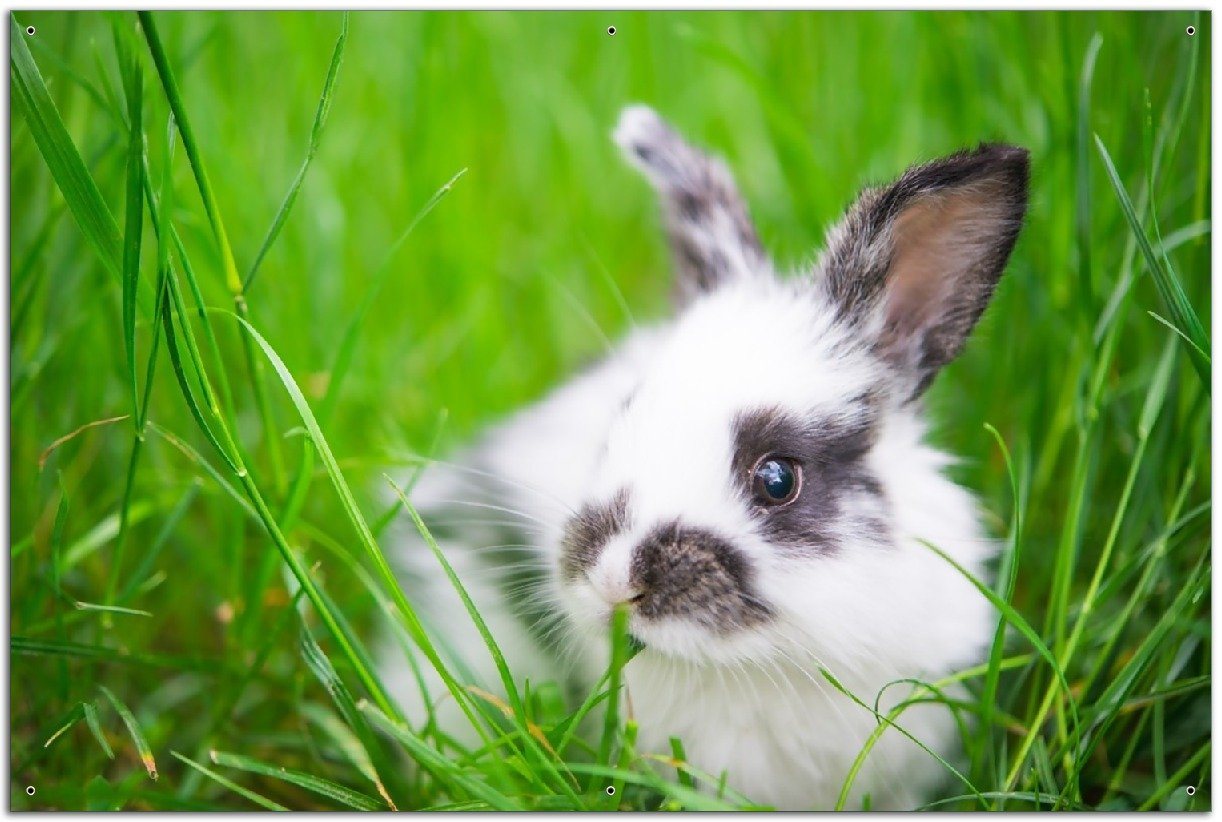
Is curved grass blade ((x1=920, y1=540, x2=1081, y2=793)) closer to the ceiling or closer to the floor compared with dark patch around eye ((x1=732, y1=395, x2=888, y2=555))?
closer to the floor

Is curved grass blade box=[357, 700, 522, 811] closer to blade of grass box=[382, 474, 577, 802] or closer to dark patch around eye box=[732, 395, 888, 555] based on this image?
blade of grass box=[382, 474, 577, 802]

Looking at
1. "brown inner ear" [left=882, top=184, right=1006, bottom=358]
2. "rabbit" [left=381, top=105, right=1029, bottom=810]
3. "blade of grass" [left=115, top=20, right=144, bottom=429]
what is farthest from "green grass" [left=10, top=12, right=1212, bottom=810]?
"brown inner ear" [left=882, top=184, right=1006, bottom=358]

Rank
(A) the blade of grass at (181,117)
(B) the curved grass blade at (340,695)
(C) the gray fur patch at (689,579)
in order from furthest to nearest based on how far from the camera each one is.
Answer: (B) the curved grass blade at (340,695) → (C) the gray fur patch at (689,579) → (A) the blade of grass at (181,117)

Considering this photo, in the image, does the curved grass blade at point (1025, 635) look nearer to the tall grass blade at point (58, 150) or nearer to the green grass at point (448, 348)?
the green grass at point (448, 348)

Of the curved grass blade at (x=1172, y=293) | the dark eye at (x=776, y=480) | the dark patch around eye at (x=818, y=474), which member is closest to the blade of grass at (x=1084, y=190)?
the curved grass blade at (x=1172, y=293)

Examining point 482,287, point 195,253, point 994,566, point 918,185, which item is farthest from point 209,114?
point 994,566

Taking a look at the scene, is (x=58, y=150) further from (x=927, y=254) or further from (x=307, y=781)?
(x=927, y=254)

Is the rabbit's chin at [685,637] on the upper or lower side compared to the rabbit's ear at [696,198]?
lower
